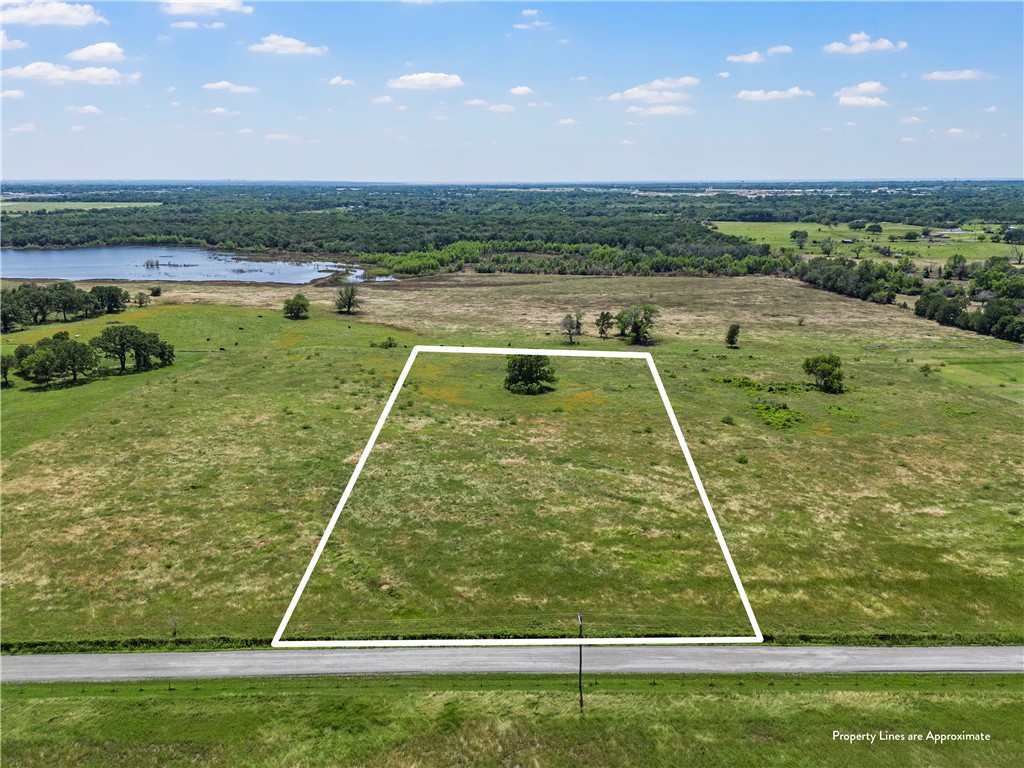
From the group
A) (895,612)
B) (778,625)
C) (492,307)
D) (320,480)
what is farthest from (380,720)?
(492,307)

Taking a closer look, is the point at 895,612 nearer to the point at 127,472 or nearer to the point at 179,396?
the point at 127,472

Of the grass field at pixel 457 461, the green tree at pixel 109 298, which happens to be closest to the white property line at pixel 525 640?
the grass field at pixel 457 461

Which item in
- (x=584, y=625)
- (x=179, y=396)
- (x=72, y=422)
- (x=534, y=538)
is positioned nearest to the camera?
(x=584, y=625)

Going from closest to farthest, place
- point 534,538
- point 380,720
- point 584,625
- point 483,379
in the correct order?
point 380,720, point 584,625, point 534,538, point 483,379

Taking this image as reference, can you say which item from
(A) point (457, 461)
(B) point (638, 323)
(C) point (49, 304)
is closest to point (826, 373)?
(B) point (638, 323)

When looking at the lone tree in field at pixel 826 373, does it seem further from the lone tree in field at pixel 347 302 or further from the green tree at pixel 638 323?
the lone tree in field at pixel 347 302
